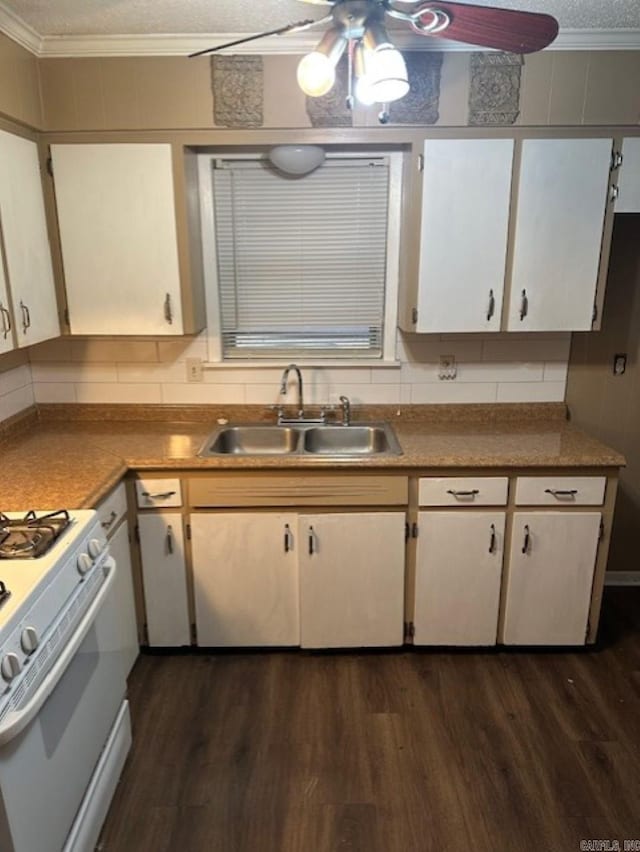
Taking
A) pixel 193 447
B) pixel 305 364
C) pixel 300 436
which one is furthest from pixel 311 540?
pixel 305 364

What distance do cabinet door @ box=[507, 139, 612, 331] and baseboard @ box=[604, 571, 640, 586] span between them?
1362 millimetres

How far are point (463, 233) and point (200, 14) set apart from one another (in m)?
1.24

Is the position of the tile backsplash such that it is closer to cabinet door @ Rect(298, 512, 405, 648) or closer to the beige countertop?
the beige countertop

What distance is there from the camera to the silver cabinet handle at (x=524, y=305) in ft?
8.05

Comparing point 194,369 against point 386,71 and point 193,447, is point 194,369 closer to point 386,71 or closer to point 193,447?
point 193,447

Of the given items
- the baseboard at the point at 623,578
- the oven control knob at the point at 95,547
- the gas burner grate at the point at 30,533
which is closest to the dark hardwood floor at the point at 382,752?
the baseboard at the point at 623,578

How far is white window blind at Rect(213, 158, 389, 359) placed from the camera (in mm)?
2670

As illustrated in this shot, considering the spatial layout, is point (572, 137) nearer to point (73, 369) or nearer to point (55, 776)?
point (73, 369)

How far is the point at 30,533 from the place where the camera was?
1632 mm

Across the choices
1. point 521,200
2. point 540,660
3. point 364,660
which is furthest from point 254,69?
point 540,660

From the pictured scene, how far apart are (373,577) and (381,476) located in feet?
1.44

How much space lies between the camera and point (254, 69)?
7.50ft

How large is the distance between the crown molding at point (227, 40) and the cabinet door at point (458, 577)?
181 centimetres

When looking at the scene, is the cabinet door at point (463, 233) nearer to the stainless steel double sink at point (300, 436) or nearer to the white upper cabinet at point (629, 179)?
the white upper cabinet at point (629, 179)
